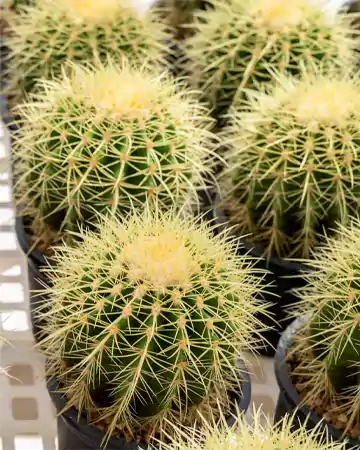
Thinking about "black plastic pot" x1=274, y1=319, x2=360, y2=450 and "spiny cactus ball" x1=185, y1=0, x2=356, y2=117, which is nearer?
"black plastic pot" x1=274, y1=319, x2=360, y2=450

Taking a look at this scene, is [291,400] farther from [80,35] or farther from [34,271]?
[80,35]

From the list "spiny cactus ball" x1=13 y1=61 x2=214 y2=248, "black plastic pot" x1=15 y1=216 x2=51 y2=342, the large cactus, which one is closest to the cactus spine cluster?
"spiny cactus ball" x1=13 y1=61 x2=214 y2=248

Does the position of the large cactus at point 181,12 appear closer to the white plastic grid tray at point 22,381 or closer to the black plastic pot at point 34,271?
the white plastic grid tray at point 22,381

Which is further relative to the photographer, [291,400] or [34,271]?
[34,271]

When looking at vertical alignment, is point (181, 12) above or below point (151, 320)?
above

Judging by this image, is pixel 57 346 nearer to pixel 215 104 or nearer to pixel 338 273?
pixel 338 273

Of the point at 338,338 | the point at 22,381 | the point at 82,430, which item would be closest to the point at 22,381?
the point at 22,381

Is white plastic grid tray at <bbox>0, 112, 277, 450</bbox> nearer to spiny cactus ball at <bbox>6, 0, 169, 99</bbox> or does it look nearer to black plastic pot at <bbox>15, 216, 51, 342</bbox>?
black plastic pot at <bbox>15, 216, 51, 342</bbox>
